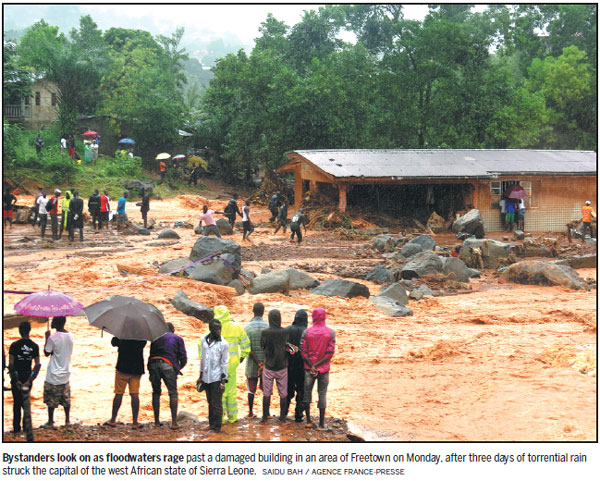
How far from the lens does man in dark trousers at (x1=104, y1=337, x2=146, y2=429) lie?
300 inches

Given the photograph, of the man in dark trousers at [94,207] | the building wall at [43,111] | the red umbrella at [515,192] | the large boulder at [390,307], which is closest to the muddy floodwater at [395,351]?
the large boulder at [390,307]

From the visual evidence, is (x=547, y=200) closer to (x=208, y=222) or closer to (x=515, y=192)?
(x=515, y=192)

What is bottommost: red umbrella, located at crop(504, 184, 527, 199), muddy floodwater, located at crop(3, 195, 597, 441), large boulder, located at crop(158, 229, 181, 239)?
muddy floodwater, located at crop(3, 195, 597, 441)

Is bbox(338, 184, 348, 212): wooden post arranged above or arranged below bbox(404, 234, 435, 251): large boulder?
above

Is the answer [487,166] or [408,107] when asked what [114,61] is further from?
[487,166]

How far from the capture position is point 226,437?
745cm

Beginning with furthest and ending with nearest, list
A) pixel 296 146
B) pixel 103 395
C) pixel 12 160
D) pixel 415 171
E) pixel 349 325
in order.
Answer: pixel 296 146 → pixel 12 160 → pixel 415 171 → pixel 349 325 → pixel 103 395

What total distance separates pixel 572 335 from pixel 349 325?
4137 millimetres

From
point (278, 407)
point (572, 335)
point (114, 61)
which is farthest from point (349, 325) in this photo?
Result: point (114, 61)

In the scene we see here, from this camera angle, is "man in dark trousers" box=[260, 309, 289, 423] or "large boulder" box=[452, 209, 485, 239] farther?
"large boulder" box=[452, 209, 485, 239]

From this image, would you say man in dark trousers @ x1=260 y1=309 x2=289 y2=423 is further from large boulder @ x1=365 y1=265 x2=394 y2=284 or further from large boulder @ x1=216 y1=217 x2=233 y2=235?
large boulder @ x1=216 y1=217 x2=233 y2=235

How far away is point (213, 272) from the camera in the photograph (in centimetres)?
1641

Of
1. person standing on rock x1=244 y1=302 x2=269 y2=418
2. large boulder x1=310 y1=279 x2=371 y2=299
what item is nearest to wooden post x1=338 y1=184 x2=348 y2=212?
large boulder x1=310 y1=279 x2=371 y2=299

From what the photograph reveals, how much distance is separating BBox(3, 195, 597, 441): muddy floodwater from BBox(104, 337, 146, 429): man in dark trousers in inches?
10.9
